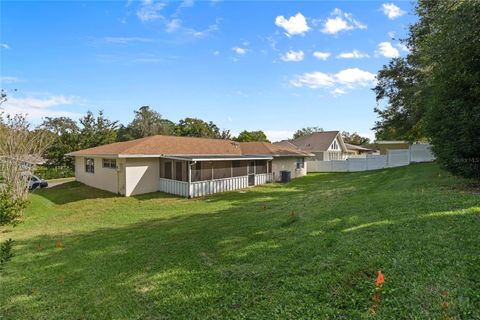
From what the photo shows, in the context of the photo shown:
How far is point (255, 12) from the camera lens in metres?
12.7

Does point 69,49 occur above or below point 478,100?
above

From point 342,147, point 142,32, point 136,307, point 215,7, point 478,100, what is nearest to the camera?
point 136,307

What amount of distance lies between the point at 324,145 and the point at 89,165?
2601cm

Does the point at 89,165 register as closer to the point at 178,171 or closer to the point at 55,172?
the point at 178,171

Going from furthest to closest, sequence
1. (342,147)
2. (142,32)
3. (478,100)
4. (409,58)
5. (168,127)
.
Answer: (168,127) < (342,147) < (409,58) < (142,32) < (478,100)

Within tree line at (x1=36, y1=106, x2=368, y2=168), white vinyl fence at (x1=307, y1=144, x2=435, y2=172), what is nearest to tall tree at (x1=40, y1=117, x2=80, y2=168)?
tree line at (x1=36, y1=106, x2=368, y2=168)

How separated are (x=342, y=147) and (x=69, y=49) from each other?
32873 millimetres

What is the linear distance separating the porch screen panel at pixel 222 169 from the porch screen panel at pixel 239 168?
48 centimetres

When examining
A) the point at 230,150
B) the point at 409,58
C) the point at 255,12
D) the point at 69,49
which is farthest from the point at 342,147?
the point at 69,49

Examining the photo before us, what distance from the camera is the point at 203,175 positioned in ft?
55.7

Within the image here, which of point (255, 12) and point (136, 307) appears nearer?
point (136, 307)

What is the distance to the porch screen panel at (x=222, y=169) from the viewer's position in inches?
A: 703

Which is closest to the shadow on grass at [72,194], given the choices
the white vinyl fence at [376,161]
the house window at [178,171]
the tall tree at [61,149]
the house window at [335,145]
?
the house window at [178,171]

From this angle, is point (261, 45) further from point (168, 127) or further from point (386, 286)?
point (168, 127)
